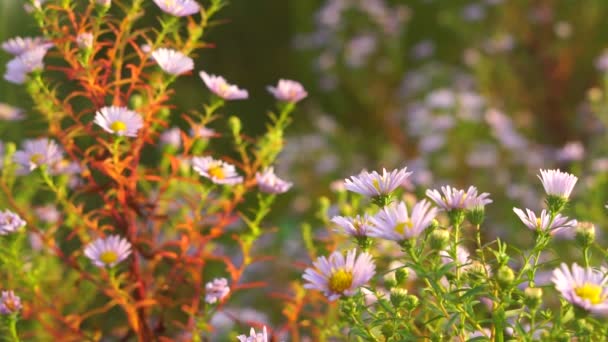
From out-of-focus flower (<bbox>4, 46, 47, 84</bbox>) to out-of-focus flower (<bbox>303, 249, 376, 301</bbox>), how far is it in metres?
0.50

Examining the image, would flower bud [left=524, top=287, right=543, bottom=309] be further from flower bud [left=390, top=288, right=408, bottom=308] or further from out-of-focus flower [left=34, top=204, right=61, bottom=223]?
out-of-focus flower [left=34, top=204, right=61, bottom=223]

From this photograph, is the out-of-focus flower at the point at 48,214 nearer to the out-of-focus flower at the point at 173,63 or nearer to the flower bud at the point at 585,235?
the out-of-focus flower at the point at 173,63

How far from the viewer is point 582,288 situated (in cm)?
66

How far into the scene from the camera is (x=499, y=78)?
2791 mm

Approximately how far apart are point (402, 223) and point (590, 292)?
0.58ft

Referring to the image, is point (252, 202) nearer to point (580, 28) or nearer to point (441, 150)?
point (441, 150)

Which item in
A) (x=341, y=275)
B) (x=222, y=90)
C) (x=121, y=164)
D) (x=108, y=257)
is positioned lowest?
(x=341, y=275)

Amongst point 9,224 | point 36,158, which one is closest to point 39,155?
point 36,158

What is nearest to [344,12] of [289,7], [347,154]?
[347,154]

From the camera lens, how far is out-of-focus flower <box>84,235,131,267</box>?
0.93m

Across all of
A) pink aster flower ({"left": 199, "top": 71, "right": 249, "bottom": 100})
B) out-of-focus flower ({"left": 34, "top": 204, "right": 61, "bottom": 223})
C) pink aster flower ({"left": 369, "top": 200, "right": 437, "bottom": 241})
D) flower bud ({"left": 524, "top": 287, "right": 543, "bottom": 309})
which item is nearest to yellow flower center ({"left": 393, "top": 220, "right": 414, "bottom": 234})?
pink aster flower ({"left": 369, "top": 200, "right": 437, "bottom": 241})

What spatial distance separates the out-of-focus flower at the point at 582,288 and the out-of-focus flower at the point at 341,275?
175 millimetres

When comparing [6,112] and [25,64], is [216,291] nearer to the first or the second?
[25,64]

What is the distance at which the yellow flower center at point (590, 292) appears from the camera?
65cm
